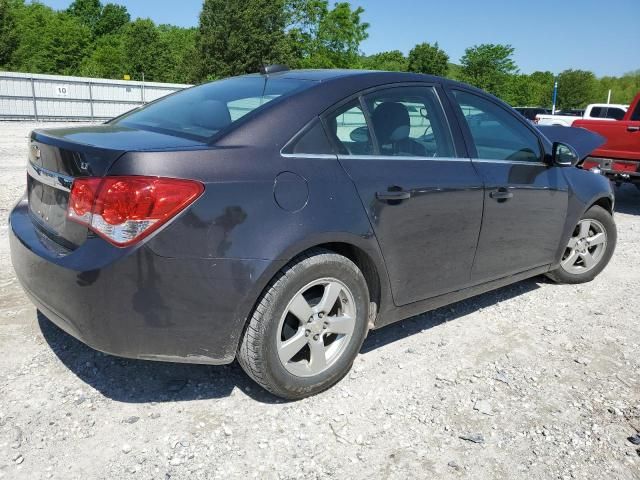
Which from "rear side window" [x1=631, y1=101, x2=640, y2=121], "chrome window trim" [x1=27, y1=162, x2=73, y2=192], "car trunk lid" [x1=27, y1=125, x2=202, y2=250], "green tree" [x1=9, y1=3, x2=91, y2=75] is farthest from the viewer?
"green tree" [x1=9, y1=3, x2=91, y2=75]

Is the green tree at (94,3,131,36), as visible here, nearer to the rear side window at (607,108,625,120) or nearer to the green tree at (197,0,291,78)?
the green tree at (197,0,291,78)

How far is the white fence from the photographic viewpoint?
21.5 m

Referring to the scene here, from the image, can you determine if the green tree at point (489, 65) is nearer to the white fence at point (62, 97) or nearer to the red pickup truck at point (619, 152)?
the white fence at point (62, 97)

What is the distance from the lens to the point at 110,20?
283ft

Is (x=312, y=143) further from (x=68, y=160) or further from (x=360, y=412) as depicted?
(x=360, y=412)

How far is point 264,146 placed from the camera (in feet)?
8.45

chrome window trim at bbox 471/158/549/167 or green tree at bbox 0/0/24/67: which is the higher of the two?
green tree at bbox 0/0/24/67

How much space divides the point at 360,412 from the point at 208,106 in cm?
180

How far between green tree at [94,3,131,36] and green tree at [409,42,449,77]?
153 ft

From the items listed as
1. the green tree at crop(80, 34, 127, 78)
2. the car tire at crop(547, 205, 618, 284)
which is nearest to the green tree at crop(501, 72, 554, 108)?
the green tree at crop(80, 34, 127, 78)

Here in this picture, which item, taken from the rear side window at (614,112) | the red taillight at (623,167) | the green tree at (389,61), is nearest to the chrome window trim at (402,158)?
the red taillight at (623,167)

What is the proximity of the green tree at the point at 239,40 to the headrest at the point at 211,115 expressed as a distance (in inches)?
2166

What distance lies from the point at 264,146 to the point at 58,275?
106cm

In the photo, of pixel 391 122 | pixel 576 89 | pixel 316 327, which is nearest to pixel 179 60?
pixel 576 89
